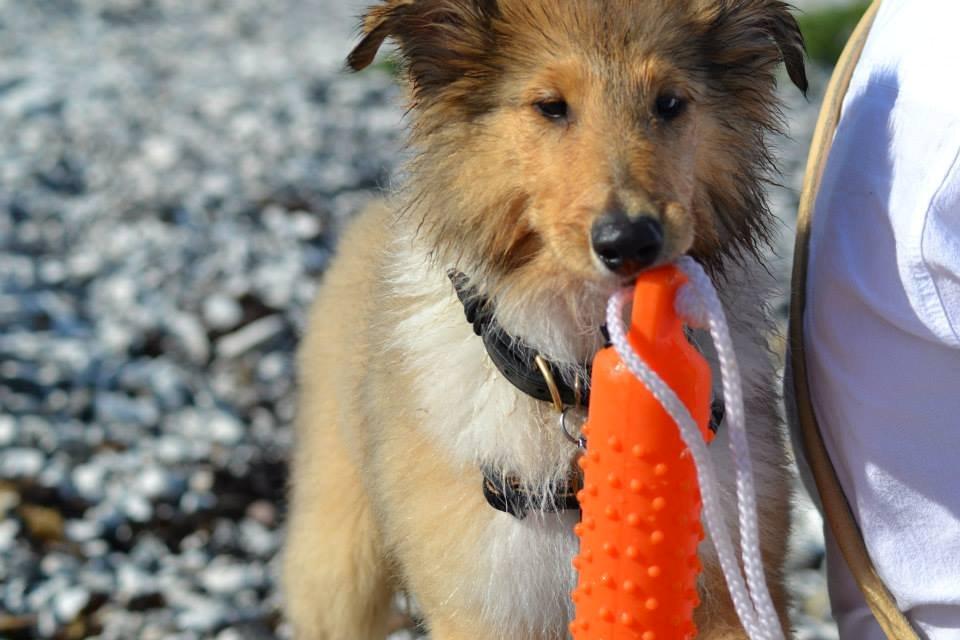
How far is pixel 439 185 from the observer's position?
2.64 meters

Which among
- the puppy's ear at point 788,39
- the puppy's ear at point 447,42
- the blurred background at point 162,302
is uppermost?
the puppy's ear at point 447,42

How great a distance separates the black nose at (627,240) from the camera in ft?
7.04

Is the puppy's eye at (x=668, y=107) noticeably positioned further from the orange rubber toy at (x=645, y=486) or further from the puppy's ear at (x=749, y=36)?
the orange rubber toy at (x=645, y=486)

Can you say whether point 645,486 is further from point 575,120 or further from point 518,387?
point 575,120

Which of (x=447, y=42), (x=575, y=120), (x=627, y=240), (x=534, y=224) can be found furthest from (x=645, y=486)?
(x=447, y=42)

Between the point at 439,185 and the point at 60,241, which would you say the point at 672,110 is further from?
the point at 60,241

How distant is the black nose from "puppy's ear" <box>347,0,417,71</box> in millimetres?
634

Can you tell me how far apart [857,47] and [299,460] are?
82.2 inches

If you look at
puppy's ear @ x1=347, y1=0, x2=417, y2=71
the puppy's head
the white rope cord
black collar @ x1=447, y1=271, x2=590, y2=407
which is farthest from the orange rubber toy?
puppy's ear @ x1=347, y1=0, x2=417, y2=71

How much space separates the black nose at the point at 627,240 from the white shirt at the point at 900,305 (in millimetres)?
496

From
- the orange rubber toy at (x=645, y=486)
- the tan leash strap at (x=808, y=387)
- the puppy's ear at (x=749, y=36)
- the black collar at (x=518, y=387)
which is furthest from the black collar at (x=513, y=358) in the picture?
the puppy's ear at (x=749, y=36)

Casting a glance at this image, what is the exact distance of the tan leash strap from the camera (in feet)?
8.24

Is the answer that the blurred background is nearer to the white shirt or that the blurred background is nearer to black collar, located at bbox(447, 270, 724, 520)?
the white shirt

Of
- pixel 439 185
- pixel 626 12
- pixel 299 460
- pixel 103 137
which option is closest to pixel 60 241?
pixel 103 137
